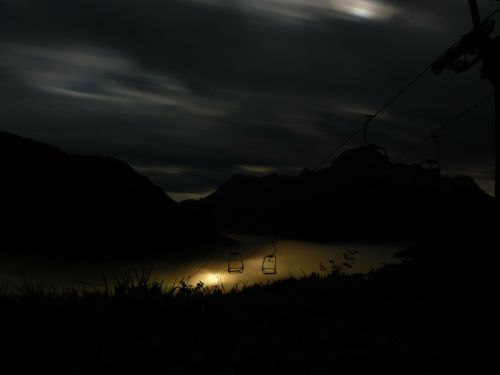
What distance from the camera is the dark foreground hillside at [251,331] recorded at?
732cm

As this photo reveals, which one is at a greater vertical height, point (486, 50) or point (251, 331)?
point (486, 50)

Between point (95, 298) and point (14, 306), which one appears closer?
point (14, 306)

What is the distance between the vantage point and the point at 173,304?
31.4 ft

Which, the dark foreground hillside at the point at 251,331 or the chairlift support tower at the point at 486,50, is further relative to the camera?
the chairlift support tower at the point at 486,50

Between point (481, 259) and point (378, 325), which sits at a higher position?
point (481, 259)

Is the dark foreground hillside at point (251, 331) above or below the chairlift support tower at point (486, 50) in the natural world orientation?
below

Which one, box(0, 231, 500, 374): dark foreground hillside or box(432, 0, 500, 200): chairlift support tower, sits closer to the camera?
Answer: box(0, 231, 500, 374): dark foreground hillside

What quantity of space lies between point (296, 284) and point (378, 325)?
4.82 metres

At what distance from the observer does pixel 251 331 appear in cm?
887

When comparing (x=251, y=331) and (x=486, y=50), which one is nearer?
(x=251, y=331)

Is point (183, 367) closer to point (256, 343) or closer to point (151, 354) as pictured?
point (151, 354)

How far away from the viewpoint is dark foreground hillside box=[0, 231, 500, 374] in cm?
732

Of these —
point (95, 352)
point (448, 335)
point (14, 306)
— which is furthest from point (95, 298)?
point (448, 335)

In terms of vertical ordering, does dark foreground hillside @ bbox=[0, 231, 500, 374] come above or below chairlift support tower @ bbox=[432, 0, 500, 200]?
below
